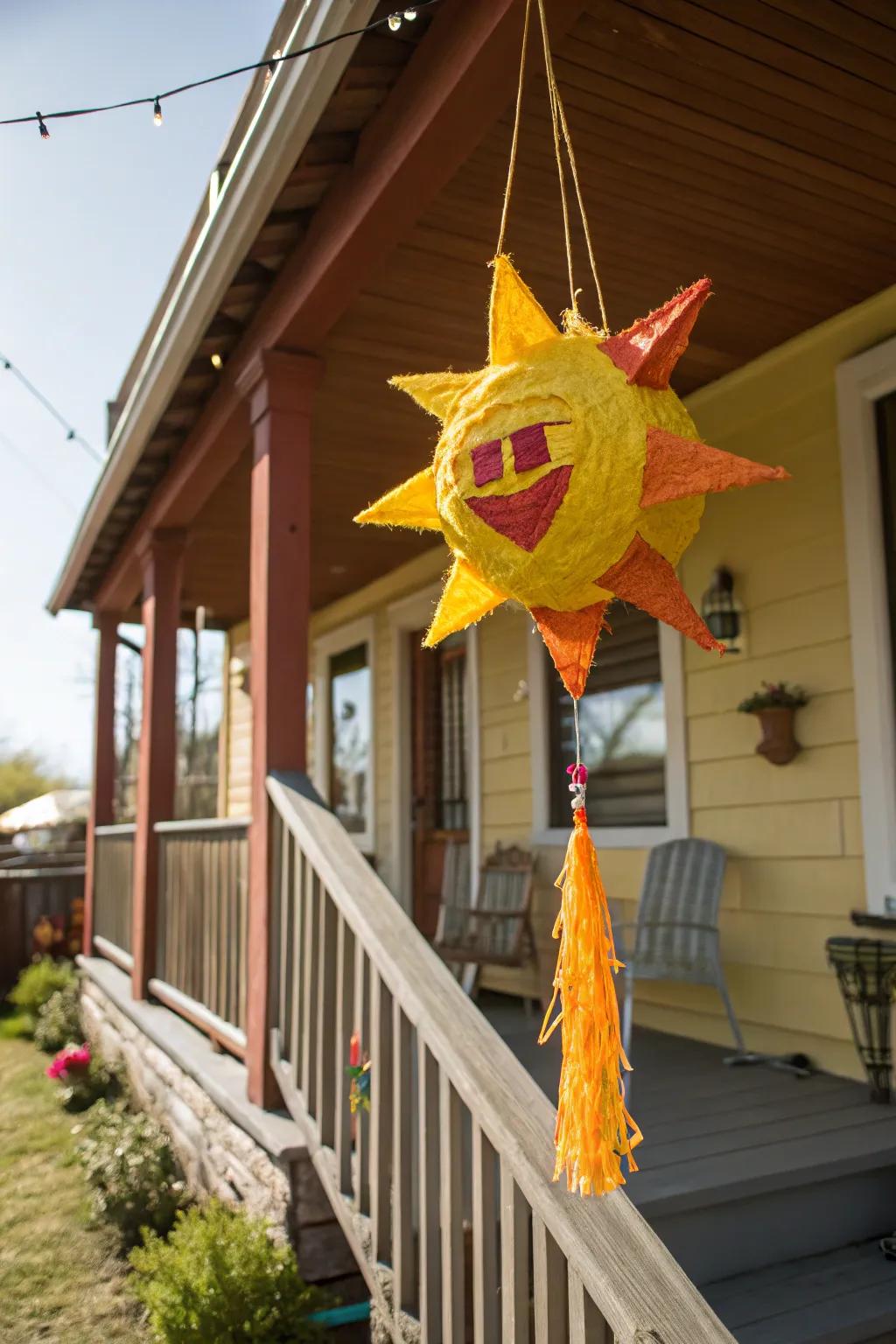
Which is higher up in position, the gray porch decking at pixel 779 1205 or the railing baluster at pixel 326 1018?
the railing baluster at pixel 326 1018

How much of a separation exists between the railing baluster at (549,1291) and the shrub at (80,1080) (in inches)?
159

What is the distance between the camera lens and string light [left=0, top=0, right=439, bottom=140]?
219 cm

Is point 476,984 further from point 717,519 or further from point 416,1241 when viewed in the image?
point 416,1241

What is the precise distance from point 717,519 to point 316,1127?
261cm

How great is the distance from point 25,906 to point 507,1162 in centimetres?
762

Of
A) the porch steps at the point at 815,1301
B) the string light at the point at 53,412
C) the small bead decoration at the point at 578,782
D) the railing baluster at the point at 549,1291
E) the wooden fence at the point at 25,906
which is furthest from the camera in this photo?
the wooden fence at the point at 25,906

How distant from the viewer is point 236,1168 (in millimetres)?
3084

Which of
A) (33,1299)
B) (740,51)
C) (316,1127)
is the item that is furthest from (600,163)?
(33,1299)

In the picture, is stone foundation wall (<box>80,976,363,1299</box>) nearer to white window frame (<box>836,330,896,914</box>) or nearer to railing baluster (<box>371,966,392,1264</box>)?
railing baluster (<box>371,966,392,1264</box>)

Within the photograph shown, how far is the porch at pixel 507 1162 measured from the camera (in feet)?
5.63

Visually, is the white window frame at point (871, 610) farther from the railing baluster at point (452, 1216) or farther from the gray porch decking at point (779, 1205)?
the railing baluster at point (452, 1216)

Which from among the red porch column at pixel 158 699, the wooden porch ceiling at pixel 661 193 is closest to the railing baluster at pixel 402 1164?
the wooden porch ceiling at pixel 661 193

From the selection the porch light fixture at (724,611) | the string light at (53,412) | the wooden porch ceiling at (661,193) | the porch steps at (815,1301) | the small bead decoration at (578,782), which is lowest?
the porch steps at (815,1301)

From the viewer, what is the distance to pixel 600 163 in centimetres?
257
